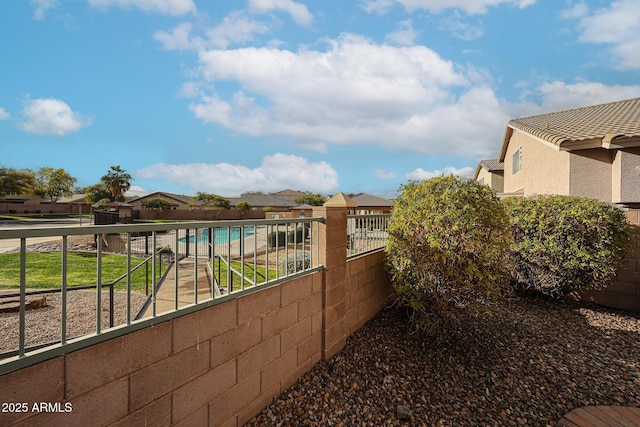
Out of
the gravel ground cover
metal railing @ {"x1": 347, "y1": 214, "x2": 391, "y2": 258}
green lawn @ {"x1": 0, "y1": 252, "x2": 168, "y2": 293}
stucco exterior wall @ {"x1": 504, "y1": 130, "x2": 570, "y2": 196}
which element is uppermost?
stucco exterior wall @ {"x1": 504, "y1": 130, "x2": 570, "y2": 196}

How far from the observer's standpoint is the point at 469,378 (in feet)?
11.9

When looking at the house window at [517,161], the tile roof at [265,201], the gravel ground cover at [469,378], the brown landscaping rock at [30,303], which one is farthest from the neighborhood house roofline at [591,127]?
the tile roof at [265,201]

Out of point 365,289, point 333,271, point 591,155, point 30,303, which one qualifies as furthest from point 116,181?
point 591,155

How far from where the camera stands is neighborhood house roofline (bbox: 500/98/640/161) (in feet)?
22.5

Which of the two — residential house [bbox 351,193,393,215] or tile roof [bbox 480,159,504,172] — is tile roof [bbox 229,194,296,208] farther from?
tile roof [bbox 480,159,504,172]

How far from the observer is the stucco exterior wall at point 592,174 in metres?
7.27

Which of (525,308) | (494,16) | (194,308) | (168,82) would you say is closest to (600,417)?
(525,308)

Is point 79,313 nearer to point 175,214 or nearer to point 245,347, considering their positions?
point 245,347

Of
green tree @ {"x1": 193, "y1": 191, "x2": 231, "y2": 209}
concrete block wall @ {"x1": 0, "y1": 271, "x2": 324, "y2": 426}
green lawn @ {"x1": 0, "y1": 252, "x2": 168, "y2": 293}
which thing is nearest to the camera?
concrete block wall @ {"x1": 0, "y1": 271, "x2": 324, "y2": 426}

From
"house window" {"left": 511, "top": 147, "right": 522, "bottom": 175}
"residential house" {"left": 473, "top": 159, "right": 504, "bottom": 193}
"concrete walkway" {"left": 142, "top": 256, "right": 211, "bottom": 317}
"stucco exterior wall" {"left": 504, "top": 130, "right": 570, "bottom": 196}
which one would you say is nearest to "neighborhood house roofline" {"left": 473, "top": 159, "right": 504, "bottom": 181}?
"residential house" {"left": 473, "top": 159, "right": 504, "bottom": 193}

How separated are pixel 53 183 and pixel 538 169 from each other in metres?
65.5

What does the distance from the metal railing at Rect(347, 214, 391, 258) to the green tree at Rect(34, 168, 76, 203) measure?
62409mm

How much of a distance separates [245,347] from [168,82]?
10768mm

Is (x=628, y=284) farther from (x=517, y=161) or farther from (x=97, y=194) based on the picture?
(x=97, y=194)
